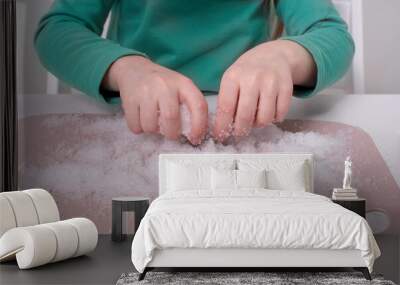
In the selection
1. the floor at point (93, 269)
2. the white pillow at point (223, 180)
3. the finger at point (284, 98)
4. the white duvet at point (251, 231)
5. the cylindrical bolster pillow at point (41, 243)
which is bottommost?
the floor at point (93, 269)

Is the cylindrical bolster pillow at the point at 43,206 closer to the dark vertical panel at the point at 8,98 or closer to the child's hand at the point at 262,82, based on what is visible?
the dark vertical panel at the point at 8,98

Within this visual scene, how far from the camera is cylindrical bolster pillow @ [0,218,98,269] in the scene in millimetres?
3645

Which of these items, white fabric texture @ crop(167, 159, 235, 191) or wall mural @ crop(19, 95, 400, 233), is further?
wall mural @ crop(19, 95, 400, 233)

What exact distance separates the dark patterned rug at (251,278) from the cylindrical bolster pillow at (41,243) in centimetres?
46

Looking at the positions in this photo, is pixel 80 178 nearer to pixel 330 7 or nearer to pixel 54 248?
pixel 54 248

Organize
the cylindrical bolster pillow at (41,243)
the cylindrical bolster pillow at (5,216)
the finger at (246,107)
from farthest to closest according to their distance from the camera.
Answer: the finger at (246,107) → the cylindrical bolster pillow at (5,216) → the cylindrical bolster pillow at (41,243)

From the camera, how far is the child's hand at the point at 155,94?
14.3 feet

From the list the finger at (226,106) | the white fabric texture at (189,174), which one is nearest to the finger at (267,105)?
the finger at (226,106)

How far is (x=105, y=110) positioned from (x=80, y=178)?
19.8 inches

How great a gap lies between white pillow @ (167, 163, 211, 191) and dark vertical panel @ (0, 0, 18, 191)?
111 centimetres

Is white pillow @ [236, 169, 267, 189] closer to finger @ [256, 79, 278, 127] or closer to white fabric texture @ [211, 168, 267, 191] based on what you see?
white fabric texture @ [211, 168, 267, 191]

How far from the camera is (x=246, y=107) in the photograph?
4348mm

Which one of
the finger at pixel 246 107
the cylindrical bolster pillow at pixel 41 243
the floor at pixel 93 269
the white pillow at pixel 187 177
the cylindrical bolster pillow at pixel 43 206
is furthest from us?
the white pillow at pixel 187 177

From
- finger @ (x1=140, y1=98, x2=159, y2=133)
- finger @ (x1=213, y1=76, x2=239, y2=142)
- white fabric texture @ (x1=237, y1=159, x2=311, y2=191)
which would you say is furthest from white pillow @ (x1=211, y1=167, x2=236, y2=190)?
finger @ (x1=140, y1=98, x2=159, y2=133)
